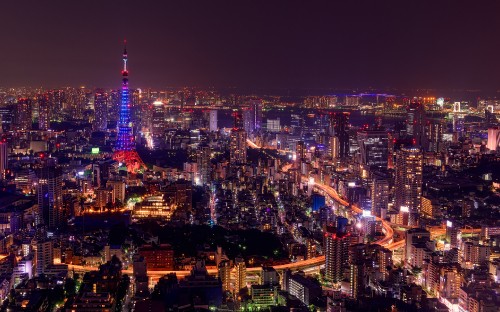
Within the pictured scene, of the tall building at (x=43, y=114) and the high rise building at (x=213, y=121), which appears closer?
the tall building at (x=43, y=114)

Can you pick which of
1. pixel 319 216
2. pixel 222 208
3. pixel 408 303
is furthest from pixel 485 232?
pixel 222 208

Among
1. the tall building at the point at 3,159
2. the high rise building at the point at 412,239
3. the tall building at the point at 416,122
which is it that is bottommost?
the high rise building at the point at 412,239

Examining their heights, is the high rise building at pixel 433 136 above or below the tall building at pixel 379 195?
above

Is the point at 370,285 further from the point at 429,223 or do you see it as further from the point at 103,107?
the point at 103,107

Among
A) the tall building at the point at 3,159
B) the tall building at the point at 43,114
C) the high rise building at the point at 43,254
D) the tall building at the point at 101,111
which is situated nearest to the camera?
the high rise building at the point at 43,254

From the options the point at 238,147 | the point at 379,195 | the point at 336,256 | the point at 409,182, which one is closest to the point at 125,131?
the point at 238,147

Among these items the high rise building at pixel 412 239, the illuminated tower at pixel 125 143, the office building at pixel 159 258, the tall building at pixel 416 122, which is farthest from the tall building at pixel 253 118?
the office building at pixel 159 258

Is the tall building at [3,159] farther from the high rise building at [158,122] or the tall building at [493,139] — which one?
the tall building at [493,139]

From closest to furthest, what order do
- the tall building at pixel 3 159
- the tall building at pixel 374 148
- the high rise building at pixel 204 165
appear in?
the tall building at pixel 3 159, the high rise building at pixel 204 165, the tall building at pixel 374 148
